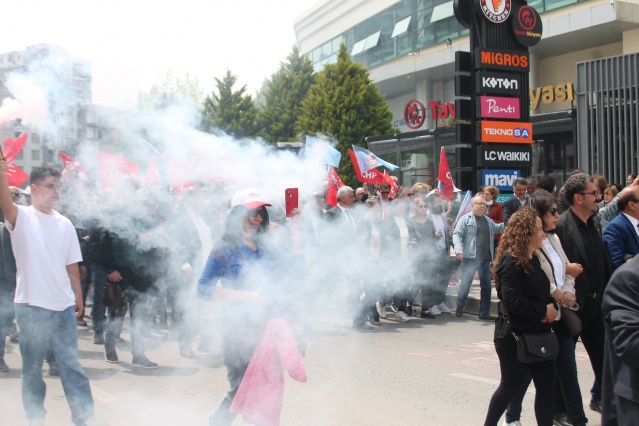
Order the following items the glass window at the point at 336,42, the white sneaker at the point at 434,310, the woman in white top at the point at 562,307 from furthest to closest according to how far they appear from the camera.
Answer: the glass window at the point at 336,42 < the white sneaker at the point at 434,310 < the woman in white top at the point at 562,307

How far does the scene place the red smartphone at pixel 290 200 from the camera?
6.76m

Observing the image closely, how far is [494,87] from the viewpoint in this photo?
1285 centimetres

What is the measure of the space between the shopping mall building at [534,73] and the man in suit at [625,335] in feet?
32.9

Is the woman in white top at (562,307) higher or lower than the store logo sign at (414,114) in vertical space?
lower

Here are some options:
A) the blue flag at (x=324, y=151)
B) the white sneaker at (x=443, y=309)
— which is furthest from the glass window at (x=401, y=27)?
the white sneaker at (x=443, y=309)

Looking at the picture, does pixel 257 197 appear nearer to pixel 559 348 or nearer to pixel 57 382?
pixel 559 348

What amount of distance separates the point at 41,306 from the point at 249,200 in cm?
182

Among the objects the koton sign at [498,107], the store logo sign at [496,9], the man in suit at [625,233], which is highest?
the store logo sign at [496,9]

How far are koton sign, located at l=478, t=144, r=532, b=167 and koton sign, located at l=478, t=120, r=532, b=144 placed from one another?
0.12 m

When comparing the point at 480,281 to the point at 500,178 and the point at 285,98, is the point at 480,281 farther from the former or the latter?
the point at 285,98

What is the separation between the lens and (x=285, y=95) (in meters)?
30.0

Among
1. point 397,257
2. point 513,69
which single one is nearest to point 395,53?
point 513,69

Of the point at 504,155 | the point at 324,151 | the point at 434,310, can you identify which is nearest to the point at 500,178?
the point at 504,155

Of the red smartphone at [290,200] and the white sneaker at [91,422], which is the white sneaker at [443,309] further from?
the white sneaker at [91,422]
